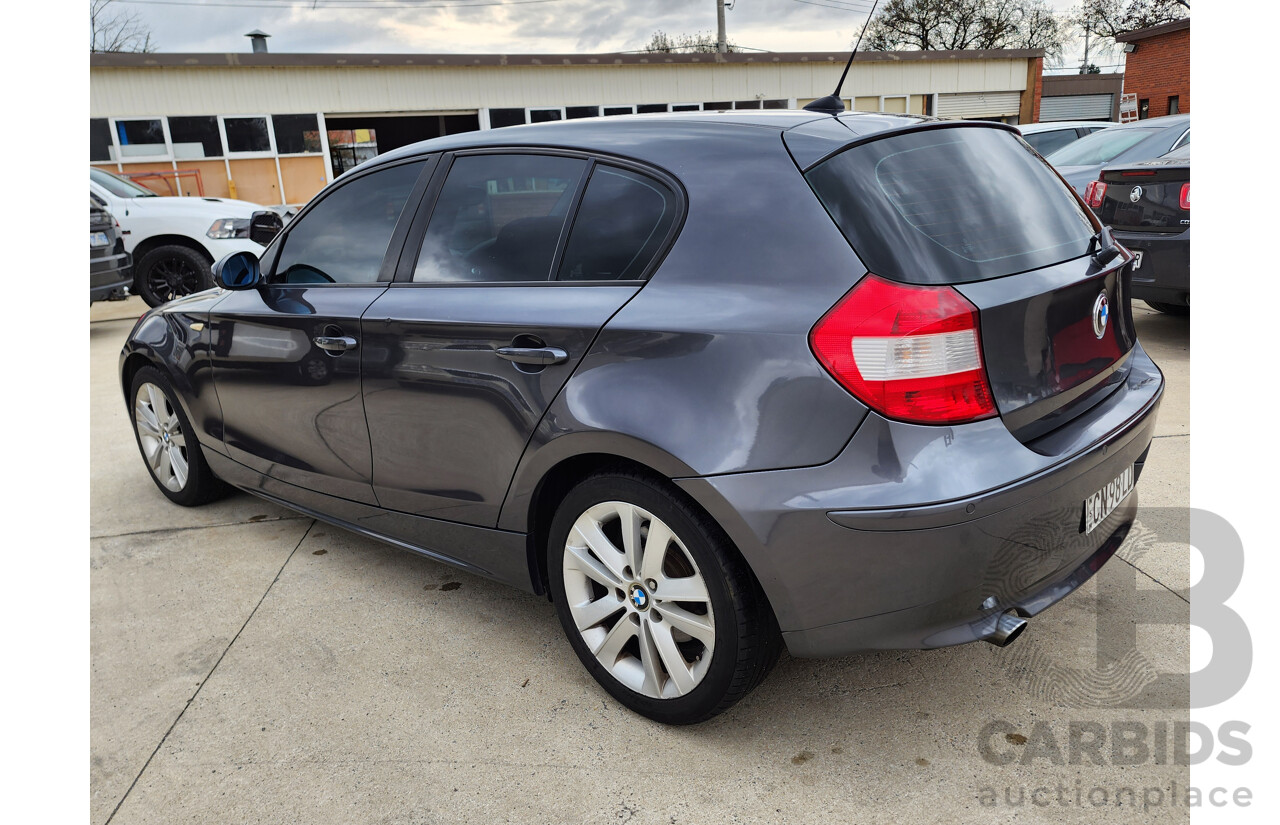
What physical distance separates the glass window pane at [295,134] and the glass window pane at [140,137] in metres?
2.31

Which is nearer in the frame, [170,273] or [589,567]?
[589,567]

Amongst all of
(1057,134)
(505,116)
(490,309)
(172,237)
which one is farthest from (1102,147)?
(505,116)

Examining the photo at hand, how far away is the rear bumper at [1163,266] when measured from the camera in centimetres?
563

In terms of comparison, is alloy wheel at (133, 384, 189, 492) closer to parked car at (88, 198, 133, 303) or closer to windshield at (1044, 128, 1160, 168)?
parked car at (88, 198, 133, 303)

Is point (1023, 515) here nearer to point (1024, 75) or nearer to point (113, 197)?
point (113, 197)

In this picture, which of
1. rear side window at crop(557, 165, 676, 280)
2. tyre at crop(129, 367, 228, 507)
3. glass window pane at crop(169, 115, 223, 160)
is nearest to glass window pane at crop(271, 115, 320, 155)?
glass window pane at crop(169, 115, 223, 160)

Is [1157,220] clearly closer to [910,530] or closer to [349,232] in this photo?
[910,530]

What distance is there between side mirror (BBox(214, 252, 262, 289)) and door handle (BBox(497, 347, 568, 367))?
5.14 ft

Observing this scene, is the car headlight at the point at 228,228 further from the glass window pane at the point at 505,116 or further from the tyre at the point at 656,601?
the glass window pane at the point at 505,116

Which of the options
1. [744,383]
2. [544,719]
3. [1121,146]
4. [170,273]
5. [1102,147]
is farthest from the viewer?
[170,273]

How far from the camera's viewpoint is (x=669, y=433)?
2.07 metres

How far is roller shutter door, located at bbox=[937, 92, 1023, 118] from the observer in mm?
27719

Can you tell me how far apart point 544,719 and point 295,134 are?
20.5 meters

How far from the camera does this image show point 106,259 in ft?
29.5
